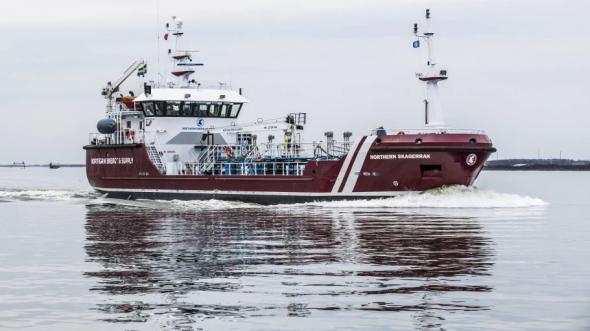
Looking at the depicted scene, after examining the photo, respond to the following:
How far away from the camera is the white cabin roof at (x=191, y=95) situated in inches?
1813

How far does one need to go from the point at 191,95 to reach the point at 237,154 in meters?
3.60

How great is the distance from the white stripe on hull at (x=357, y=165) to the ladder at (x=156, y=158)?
440 inches

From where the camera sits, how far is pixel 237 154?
45906mm

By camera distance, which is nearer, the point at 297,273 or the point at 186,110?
the point at 297,273

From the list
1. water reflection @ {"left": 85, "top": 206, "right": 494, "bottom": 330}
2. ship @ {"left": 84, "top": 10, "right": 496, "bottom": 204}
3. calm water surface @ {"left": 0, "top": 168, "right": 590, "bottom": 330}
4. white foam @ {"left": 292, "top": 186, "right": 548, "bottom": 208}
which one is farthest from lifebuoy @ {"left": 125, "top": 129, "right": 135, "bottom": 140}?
water reflection @ {"left": 85, "top": 206, "right": 494, "bottom": 330}

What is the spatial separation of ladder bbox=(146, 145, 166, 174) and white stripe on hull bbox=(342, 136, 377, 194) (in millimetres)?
11173

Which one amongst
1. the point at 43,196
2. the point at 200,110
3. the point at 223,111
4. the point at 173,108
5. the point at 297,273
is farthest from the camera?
the point at 43,196

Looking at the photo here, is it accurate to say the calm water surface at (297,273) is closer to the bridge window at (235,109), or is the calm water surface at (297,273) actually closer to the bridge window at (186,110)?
the bridge window at (186,110)

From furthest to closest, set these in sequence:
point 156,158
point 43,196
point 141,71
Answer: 1. point 43,196
2. point 141,71
3. point 156,158

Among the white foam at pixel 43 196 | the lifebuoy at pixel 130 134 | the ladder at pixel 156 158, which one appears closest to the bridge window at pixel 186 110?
the ladder at pixel 156 158

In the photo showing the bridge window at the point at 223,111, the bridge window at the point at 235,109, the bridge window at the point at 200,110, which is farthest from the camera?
the bridge window at the point at 235,109

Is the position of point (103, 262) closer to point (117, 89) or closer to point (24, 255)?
point (24, 255)

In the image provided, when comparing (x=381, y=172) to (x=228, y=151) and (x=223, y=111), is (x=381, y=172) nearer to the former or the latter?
(x=228, y=151)

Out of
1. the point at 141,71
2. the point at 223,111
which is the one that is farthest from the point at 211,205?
the point at 141,71
